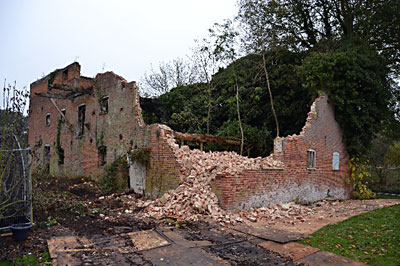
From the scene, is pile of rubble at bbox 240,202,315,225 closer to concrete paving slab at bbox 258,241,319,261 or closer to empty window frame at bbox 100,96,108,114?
concrete paving slab at bbox 258,241,319,261

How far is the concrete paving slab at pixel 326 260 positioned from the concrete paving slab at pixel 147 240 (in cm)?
281

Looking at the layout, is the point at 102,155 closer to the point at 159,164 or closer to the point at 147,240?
the point at 159,164

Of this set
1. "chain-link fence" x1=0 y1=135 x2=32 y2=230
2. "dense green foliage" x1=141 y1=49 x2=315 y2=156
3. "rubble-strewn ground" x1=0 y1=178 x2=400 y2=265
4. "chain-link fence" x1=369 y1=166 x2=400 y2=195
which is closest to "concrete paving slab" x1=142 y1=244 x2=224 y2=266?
"rubble-strewn ground" x1=0 y1=178 x2=400 y2=265

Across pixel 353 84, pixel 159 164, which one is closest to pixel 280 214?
pixel 159 164

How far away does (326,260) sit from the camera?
594 cm

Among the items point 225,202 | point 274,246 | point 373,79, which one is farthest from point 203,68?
point 274,246

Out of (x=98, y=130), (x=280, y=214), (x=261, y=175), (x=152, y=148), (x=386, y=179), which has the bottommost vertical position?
(x=386, y=179)

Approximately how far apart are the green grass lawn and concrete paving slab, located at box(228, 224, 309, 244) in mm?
308

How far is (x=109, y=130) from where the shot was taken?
16.1 metres

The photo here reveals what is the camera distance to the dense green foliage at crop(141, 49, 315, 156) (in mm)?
16125

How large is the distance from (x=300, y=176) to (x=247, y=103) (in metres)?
5.76

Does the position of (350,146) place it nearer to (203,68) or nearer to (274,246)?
(203,68)

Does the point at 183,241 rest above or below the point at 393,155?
below

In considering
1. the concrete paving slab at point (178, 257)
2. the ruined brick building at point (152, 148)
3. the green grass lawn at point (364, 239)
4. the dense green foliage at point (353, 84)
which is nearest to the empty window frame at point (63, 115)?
the ruined brick building at point (152, 148)
